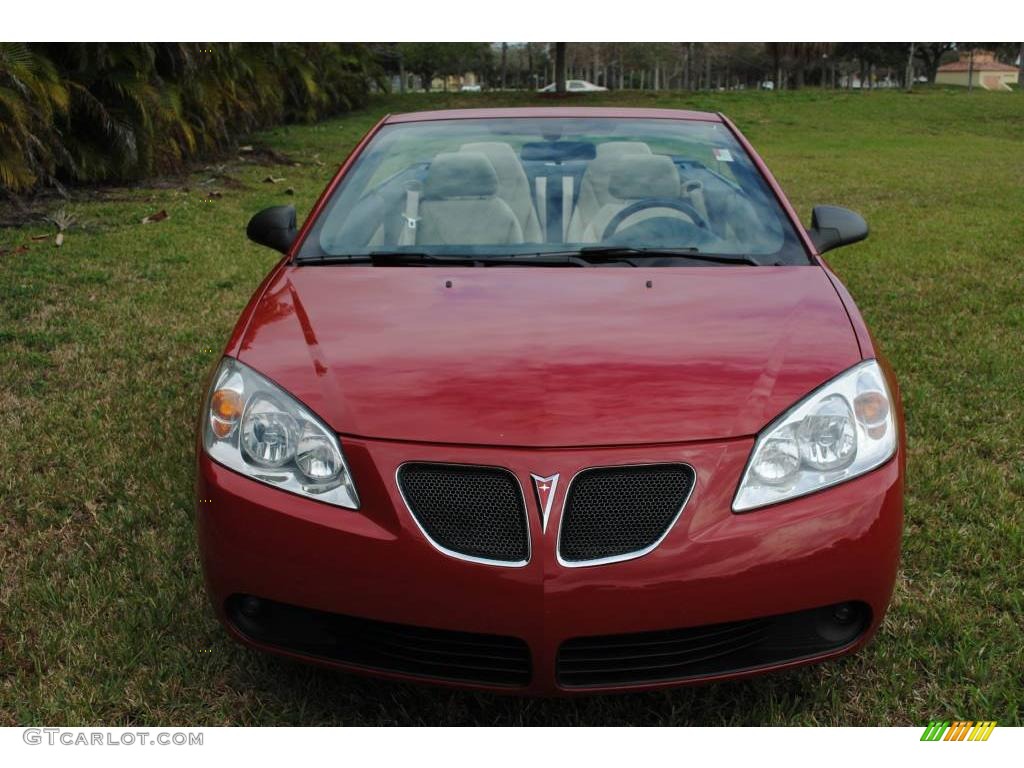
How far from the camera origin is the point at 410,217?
3.22m

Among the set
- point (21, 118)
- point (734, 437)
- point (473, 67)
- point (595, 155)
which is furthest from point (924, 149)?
point (473, 67)

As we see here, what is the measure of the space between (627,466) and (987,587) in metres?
1.47

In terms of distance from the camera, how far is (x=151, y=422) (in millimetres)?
4133

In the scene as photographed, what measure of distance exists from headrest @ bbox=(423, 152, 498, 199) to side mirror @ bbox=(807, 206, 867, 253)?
1113 millimetres

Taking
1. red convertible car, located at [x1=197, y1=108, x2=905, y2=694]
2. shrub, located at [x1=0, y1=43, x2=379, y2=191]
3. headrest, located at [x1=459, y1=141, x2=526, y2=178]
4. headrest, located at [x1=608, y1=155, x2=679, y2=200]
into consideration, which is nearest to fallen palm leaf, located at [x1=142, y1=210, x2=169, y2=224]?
shrub, located at [x1=0, y1=43, x2=379, y2=191]

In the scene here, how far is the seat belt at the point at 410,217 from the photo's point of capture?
10.1ft

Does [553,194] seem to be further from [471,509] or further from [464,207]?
[471,509]

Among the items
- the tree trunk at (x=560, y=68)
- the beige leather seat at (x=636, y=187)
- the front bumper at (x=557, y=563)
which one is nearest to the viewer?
the front bumper at (x=557, y=563)

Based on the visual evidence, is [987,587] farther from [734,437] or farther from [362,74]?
[362,74]

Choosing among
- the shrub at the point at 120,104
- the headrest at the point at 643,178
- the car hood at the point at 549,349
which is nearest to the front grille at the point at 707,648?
the car hood at the point at 549,349

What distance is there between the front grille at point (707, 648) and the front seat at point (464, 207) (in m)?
1.43

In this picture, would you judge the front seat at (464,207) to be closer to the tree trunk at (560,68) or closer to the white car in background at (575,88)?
the tree trunk at (560,68)
